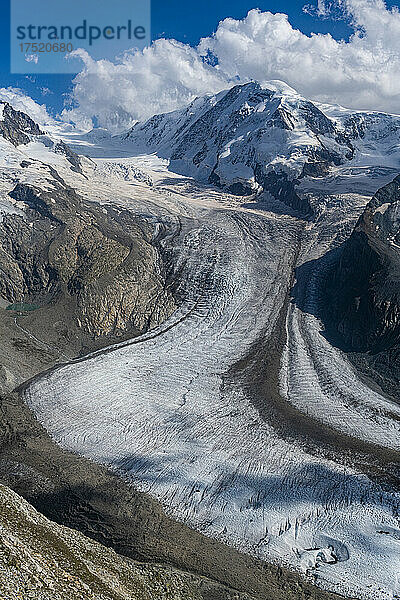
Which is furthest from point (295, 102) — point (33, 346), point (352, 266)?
point (33, 346)

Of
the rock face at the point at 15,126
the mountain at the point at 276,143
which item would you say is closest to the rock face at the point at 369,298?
the mountain at the point at 276,143

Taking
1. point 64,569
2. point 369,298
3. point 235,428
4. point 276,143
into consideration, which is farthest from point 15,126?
point 64,569

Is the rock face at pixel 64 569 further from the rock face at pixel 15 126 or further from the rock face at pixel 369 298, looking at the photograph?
the rock face at pixel 15 126

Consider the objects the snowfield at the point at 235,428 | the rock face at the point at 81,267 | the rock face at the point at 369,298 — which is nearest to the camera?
the snowfield at the point at 235,428

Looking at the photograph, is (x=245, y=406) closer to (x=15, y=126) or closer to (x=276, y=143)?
(x=276, y=143)

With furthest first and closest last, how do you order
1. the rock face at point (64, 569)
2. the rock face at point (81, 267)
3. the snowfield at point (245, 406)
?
the rock face at point (81, 267) < the snowfield at point (245, 406) < the rock face at point (64, 569)

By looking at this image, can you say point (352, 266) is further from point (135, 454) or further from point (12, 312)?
point (12, 312)
